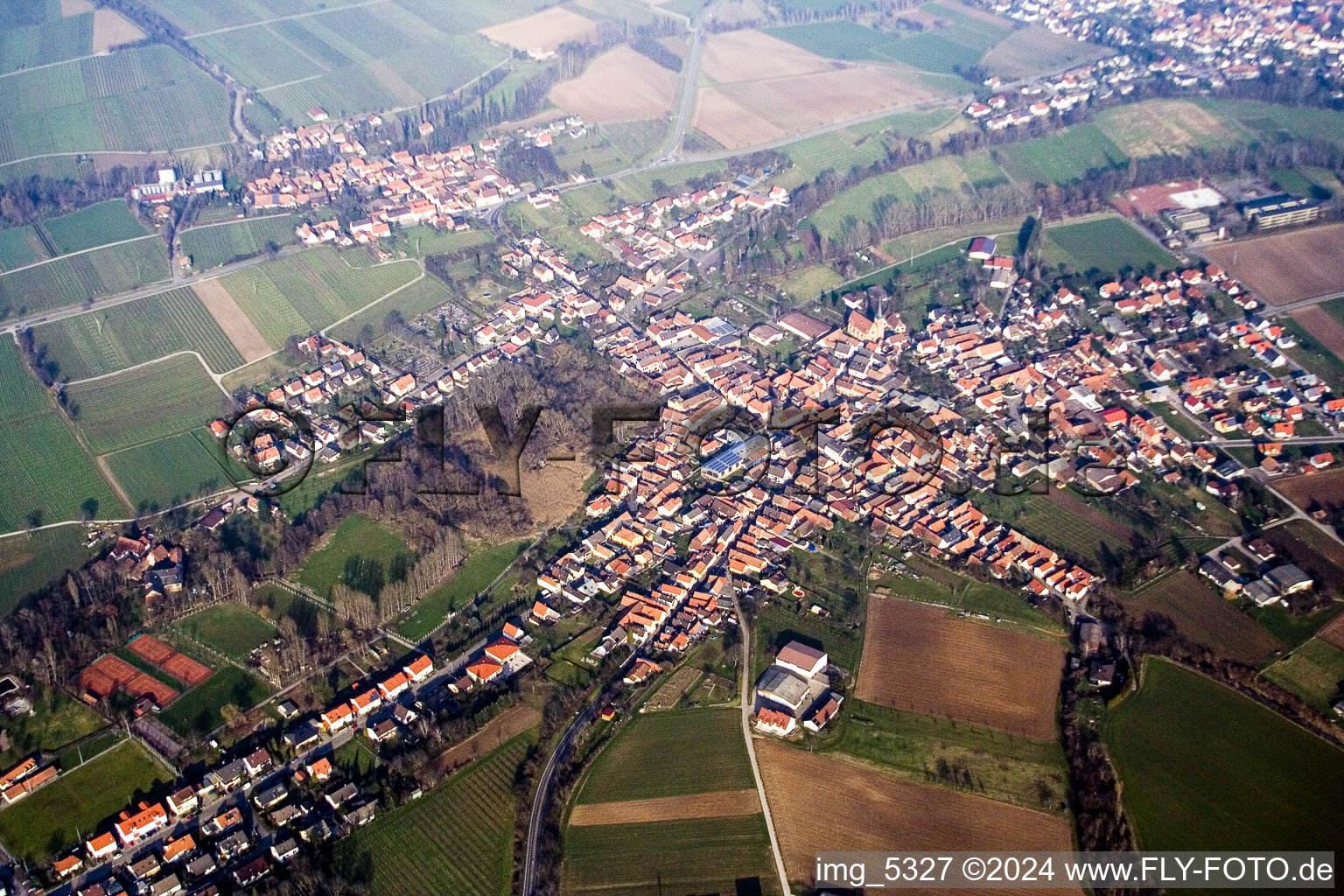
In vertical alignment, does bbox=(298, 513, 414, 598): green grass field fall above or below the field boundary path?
below

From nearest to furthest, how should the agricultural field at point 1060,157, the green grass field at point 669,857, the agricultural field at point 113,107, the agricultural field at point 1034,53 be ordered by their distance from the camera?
the green grass field at point 669,857 < the agricultural field at point 1060,157 < the agricultural field at point 113,107 < the agricultural field at point 1034,53

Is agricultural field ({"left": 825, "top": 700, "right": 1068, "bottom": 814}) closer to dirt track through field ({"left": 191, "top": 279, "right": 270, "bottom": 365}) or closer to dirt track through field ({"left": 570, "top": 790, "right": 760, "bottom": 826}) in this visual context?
dirt track through field ({"left": 570, "top": 790, "right": 760, "bottom": 826})

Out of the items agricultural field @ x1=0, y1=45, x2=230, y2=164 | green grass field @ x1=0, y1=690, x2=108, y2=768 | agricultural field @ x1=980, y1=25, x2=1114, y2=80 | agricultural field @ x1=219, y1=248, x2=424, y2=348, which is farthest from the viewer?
agricultural field @ x1=980, y1=25, x2=1114, y2=80

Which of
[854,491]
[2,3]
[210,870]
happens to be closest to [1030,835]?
[854,491]

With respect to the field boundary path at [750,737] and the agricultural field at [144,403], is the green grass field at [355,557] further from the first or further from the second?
the field boundary path at [750,737]

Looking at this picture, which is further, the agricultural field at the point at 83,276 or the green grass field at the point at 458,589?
the agricultural field at the point at 83,276

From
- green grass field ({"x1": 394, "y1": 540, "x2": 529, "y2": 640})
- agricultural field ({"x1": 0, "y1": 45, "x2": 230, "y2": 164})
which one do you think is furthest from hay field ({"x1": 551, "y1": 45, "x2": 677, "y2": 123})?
green grass field ({"x1": 394, "y1": 540, "x2": 529, "y2": 640})

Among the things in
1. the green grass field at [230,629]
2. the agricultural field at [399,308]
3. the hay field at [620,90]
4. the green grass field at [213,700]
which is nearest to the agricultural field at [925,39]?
the hay field at [620,90]

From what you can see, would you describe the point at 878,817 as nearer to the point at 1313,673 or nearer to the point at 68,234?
the point at 1313,673
